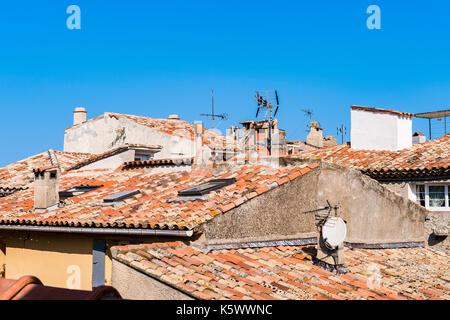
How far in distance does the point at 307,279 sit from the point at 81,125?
23.9 m

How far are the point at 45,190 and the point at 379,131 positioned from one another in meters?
14.2

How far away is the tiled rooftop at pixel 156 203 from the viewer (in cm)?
984

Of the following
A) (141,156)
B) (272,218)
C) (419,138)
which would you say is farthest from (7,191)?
(419,138)

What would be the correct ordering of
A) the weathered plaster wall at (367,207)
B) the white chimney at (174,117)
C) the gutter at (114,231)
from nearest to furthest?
the gutter at (114,231), the weathered plaster wall at (367,207), the white chimney at (174,117)

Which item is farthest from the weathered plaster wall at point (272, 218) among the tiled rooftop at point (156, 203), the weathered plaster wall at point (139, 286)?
the weathered plaster wall at point (139, 286)

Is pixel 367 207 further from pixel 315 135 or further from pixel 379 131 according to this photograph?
pixel 315 135

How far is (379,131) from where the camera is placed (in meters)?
22.1

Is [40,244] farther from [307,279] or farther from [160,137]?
[160,137]

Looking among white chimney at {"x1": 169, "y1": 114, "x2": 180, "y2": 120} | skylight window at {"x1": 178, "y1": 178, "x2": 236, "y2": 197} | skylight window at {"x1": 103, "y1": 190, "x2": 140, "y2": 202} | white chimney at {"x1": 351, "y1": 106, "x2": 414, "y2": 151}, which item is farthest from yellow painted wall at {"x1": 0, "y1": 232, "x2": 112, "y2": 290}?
white chimney at {"x1": 169, "y1": 114, "x2": 180, "y2": 120}

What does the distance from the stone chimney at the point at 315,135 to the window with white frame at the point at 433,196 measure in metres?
17.7

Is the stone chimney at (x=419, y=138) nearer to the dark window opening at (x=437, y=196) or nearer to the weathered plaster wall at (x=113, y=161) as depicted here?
the dark window opening at (x=437, y=196)

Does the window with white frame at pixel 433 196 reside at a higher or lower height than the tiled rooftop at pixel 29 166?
lower
